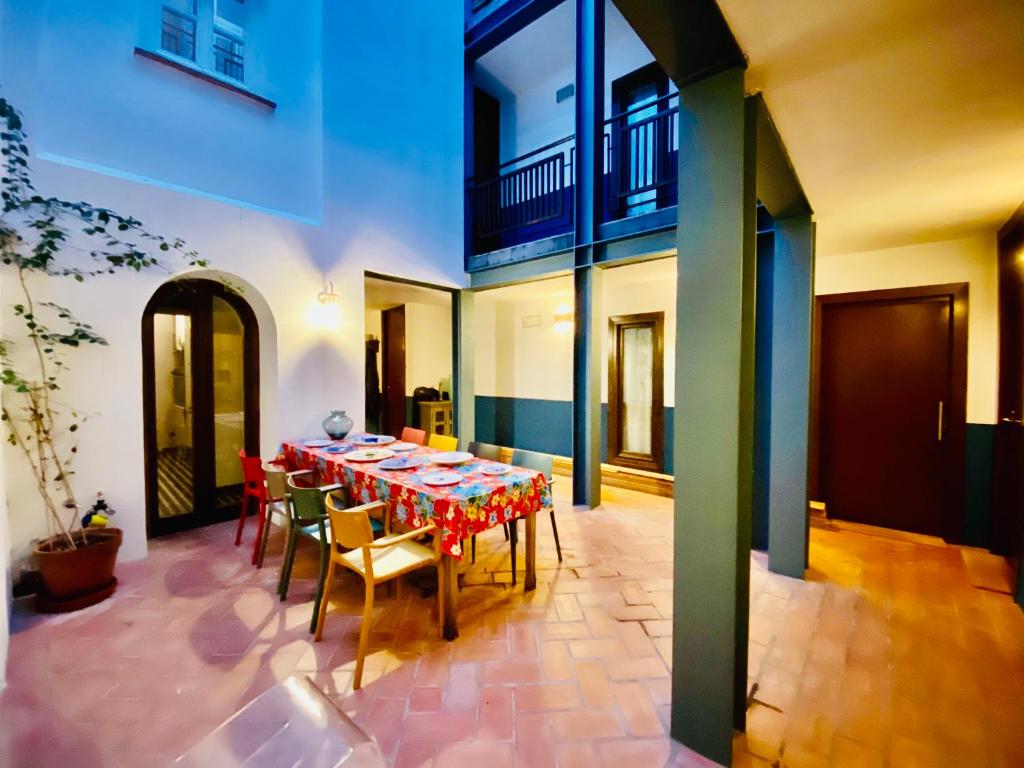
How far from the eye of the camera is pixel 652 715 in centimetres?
187

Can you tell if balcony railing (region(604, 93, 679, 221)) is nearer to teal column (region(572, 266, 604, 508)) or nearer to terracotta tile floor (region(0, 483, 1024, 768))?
teal column (region(572, 266, 604, 508))

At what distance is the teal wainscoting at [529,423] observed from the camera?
6.64m

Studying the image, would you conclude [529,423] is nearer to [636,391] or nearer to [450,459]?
[636,391]

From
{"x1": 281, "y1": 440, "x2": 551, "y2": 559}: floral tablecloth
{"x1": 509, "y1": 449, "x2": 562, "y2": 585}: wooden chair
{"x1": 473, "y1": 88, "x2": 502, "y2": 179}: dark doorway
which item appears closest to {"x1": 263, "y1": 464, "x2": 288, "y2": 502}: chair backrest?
{"x1": 281, "y1": 440, "x2": 551, "y2": 559}: floral tablecloth

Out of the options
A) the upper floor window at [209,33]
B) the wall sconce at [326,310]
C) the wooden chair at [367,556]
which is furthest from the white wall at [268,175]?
the wooden chair at [367,556]

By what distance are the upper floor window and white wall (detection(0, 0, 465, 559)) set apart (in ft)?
0.88

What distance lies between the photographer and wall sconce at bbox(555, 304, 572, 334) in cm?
611

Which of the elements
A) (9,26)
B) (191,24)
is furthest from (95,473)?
(191,24)

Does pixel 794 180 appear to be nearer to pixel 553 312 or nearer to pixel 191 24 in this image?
pixel 553 312

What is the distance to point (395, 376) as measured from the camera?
24.8 ft

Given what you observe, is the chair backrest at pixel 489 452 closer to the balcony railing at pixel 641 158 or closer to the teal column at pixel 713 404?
the teal column at pixel 713 404

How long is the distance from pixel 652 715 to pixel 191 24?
6104mm

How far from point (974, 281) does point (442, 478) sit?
15.3 feet

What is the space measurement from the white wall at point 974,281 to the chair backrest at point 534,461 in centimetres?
358
